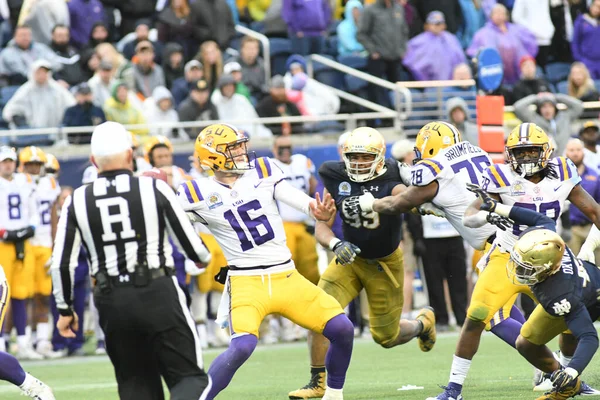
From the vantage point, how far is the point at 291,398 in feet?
27.1

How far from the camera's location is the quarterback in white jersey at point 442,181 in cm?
783

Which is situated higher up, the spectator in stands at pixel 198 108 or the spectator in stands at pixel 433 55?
the spectator in stands at pixel 433 55

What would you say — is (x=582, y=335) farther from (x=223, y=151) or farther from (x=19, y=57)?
(x=19, y=57)

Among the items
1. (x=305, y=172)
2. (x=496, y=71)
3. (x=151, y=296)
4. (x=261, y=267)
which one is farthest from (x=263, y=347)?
(x=151, y=296)

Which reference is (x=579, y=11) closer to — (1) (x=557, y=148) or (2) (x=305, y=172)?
(1) (x=557, y=148)

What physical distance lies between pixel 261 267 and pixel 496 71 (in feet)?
22.5

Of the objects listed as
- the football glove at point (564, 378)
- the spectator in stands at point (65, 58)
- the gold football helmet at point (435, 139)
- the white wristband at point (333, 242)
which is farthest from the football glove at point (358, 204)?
the spectator in stands at point (65, 58)

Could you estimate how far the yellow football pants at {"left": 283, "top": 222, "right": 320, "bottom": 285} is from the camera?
12.4 metres

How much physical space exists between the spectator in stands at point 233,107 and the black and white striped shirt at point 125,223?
8.59 meters

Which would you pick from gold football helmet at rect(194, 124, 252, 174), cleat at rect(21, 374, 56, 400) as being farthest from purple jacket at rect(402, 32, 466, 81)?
cleat at rect(21, 374, 56, 400)

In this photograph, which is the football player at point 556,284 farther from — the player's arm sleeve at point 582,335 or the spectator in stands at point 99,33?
the spectator in stands at point 99,33

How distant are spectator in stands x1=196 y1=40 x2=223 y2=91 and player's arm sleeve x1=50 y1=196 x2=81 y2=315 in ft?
30.7

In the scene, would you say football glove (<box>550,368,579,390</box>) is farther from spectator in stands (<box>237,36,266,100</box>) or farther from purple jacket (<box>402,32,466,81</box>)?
purple jacket (<box>402,32,466,81</box>)

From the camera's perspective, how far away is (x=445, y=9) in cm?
1756
